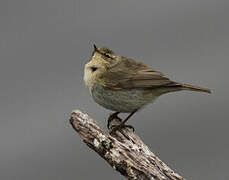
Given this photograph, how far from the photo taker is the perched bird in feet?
23.1

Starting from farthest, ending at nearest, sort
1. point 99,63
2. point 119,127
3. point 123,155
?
point 99,63 < point 119,127 < point 123,155

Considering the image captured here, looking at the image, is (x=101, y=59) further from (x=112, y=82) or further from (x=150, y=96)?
(x=150, y=96)

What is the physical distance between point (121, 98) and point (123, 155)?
1.72 meters

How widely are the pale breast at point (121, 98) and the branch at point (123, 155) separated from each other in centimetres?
113

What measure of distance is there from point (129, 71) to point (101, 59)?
18.2 inches

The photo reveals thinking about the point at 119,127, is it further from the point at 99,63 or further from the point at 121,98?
the point at 99,63

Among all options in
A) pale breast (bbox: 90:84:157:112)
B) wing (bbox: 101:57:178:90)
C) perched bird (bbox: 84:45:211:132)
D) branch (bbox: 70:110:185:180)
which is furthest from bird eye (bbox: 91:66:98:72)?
branch (bbox: 70:110:185:180)

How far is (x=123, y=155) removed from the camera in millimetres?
5441

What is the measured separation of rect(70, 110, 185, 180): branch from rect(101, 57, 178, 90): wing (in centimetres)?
130

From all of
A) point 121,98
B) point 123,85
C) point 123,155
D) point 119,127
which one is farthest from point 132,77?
point 123,155

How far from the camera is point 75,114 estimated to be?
600cm

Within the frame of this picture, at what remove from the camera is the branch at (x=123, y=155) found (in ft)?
17.4

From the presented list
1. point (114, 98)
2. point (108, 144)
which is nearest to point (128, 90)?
point (114, 98)

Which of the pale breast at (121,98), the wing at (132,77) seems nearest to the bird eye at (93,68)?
the wing at (132,77)
